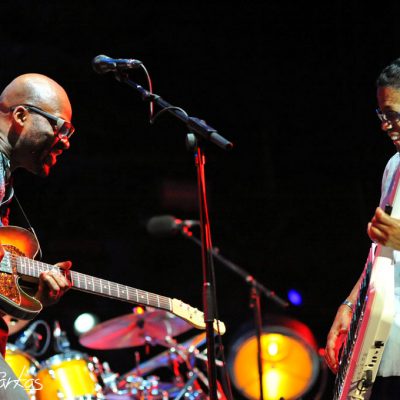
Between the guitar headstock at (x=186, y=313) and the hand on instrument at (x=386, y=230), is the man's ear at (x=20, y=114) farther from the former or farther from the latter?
the hand on instrument at (x=386, y=230)

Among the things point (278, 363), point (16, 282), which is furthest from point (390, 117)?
point (278, 363)

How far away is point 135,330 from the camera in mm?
7145

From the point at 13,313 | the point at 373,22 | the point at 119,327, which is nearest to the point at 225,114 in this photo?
the point at 373,22

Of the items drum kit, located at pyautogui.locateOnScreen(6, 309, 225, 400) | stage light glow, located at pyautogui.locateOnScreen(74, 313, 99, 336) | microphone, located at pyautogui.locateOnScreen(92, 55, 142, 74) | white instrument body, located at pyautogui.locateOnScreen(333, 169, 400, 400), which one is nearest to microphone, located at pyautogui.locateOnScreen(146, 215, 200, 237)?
drum kit, located at pyautogui.locateOnScreen(6, 309, 225, 400)

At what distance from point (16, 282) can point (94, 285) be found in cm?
63

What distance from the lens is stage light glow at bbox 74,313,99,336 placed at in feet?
29.0

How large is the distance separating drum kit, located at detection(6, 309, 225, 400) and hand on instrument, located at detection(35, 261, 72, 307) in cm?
254

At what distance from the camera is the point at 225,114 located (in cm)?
1014

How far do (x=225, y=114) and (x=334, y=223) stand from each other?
236 centimetres

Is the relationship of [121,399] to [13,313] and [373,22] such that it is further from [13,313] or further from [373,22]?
[373,22]

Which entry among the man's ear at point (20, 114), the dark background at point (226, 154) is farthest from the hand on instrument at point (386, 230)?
the dark background at point (226, 154)

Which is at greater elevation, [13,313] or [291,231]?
[291,231]

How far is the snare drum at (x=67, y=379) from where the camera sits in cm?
658

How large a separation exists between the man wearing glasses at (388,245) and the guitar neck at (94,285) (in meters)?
1.35
